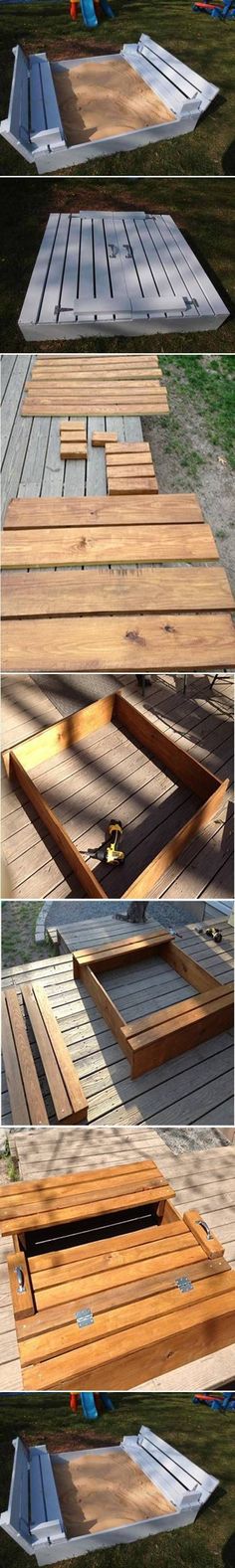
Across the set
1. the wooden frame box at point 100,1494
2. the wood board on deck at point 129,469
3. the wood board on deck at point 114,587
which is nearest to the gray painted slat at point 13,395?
the wood board on deck at point 129,469

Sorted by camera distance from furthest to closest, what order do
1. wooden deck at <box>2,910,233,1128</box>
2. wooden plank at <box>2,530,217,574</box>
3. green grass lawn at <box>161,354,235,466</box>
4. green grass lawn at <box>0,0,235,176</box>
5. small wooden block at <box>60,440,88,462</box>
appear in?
green grass lawn at <box>0,0,235,176</box>
green grass lawn at <box>161,354,235,466</box>
small wooden block at <box>60,440,88,462</box>
wooden plank at <box>2,530,217,574</box>
wooden deck at <box>2,910,233,1128</box>

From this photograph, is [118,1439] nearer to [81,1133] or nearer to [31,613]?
[81,1133]

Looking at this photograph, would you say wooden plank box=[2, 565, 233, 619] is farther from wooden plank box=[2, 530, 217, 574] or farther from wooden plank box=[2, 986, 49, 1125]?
wooden plank box=[2, 986, 49, 1125]

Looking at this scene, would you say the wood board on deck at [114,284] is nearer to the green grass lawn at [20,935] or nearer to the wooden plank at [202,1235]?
the green grass lawn at [20,935]

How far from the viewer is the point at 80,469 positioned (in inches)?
192

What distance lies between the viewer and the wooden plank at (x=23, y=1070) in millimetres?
2416

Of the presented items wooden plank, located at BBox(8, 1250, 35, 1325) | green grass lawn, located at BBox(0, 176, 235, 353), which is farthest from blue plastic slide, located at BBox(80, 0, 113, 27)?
wooden plank, located at BBox(8, 1250, 35, 1325)

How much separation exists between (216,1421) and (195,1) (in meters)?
8.02

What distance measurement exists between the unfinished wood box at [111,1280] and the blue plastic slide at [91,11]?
22.8 ft

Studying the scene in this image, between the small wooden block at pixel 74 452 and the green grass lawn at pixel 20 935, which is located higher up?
the small wooden block at pixel 74 452

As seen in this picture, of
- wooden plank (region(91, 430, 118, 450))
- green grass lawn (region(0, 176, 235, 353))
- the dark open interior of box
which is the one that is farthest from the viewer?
green grass lawn (region(0, 176, 235, 353))

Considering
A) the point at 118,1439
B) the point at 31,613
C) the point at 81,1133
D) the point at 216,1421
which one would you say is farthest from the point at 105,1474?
the point at 31,613

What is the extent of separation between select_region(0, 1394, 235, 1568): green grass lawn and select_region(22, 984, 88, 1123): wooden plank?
116cm

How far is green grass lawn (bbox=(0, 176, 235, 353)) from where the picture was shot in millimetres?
6711
